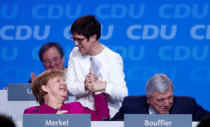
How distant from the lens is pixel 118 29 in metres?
6.01

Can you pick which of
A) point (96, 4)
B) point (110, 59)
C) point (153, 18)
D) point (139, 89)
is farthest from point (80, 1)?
point (110, 59)

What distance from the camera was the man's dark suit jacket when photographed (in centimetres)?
309

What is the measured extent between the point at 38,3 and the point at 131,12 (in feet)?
4.17

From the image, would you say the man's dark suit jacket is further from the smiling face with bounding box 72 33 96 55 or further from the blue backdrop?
the blue backdrop

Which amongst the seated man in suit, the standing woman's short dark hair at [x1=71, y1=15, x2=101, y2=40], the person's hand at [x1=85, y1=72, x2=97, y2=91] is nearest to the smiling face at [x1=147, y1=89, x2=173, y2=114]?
the seated man in suit

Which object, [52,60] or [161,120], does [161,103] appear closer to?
[161,120]

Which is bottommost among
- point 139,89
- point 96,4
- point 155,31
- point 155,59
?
point 139,89

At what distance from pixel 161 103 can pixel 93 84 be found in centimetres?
56

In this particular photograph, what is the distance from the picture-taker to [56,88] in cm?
309

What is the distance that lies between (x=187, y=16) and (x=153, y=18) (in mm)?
442

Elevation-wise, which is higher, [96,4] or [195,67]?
[96,4]

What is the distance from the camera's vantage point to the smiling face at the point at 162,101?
9.98 feet

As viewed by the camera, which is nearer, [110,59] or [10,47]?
[110,59]

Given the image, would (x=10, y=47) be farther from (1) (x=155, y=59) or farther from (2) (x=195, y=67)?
(2) (x=195, y=67)
